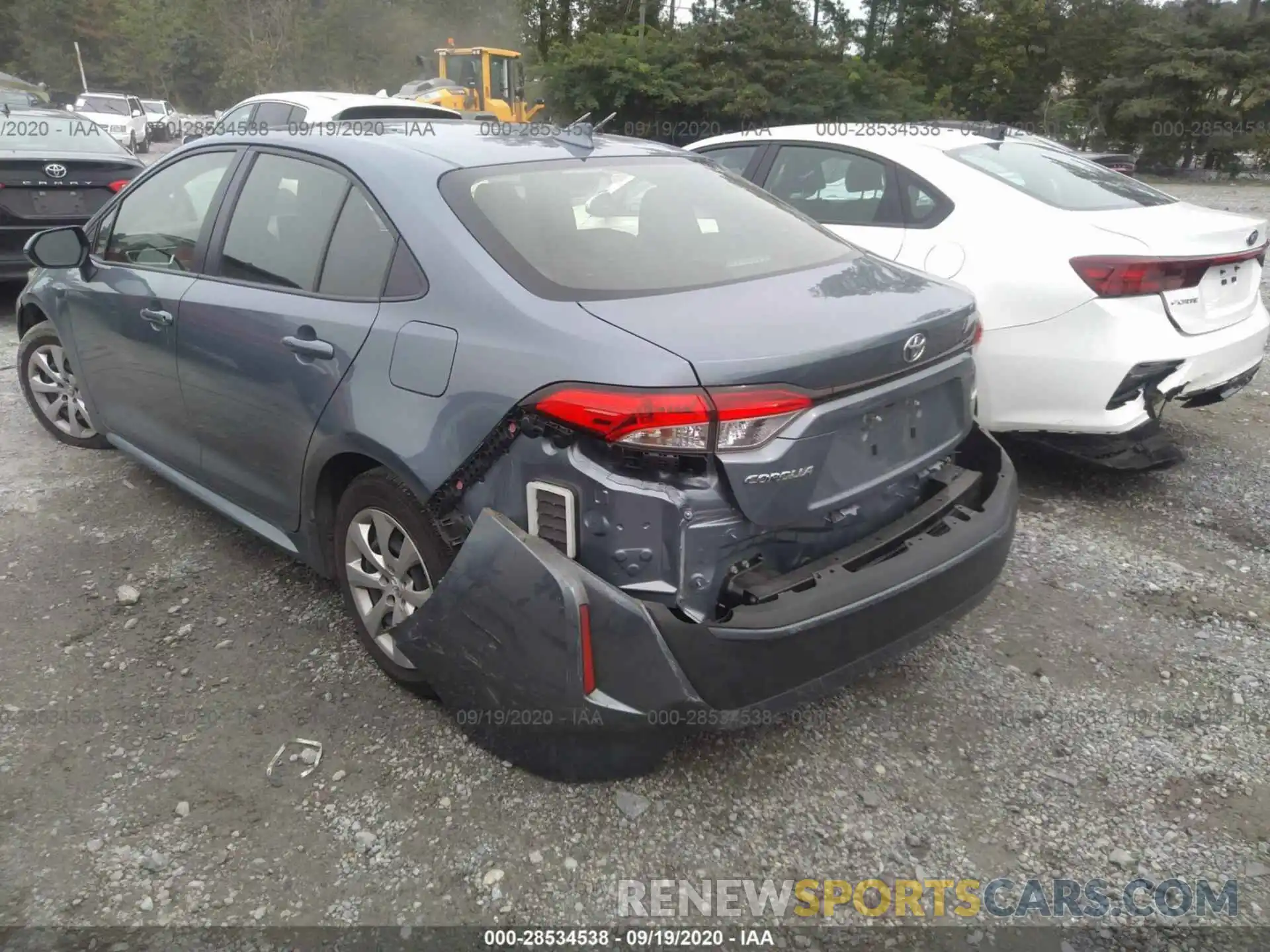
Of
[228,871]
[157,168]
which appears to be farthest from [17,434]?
[228,871]

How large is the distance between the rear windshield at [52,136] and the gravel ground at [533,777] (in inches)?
190

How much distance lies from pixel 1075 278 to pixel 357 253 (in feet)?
9.45

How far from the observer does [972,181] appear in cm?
428

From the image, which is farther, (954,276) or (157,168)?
(954,276)

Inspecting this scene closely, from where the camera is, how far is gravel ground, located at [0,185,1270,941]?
222cm

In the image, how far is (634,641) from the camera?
2.03 m

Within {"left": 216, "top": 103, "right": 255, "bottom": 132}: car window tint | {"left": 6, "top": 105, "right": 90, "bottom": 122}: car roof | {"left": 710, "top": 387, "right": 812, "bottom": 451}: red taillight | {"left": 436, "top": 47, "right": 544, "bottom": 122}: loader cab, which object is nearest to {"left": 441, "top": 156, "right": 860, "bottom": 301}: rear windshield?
{"left": 710, "top": 387, "right": 812, "bottom": 451}: red taillight

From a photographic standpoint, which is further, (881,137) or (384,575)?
(881,137)

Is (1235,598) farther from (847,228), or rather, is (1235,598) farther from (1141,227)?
(847,228)

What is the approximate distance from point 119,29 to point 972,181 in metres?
71.2

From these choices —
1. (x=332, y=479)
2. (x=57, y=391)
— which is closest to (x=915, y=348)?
(x=332, y=479)

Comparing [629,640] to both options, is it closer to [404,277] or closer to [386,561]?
[386,561]

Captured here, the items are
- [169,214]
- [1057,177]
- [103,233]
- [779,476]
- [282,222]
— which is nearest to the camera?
[779,476]

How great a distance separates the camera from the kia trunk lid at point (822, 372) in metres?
2.06
